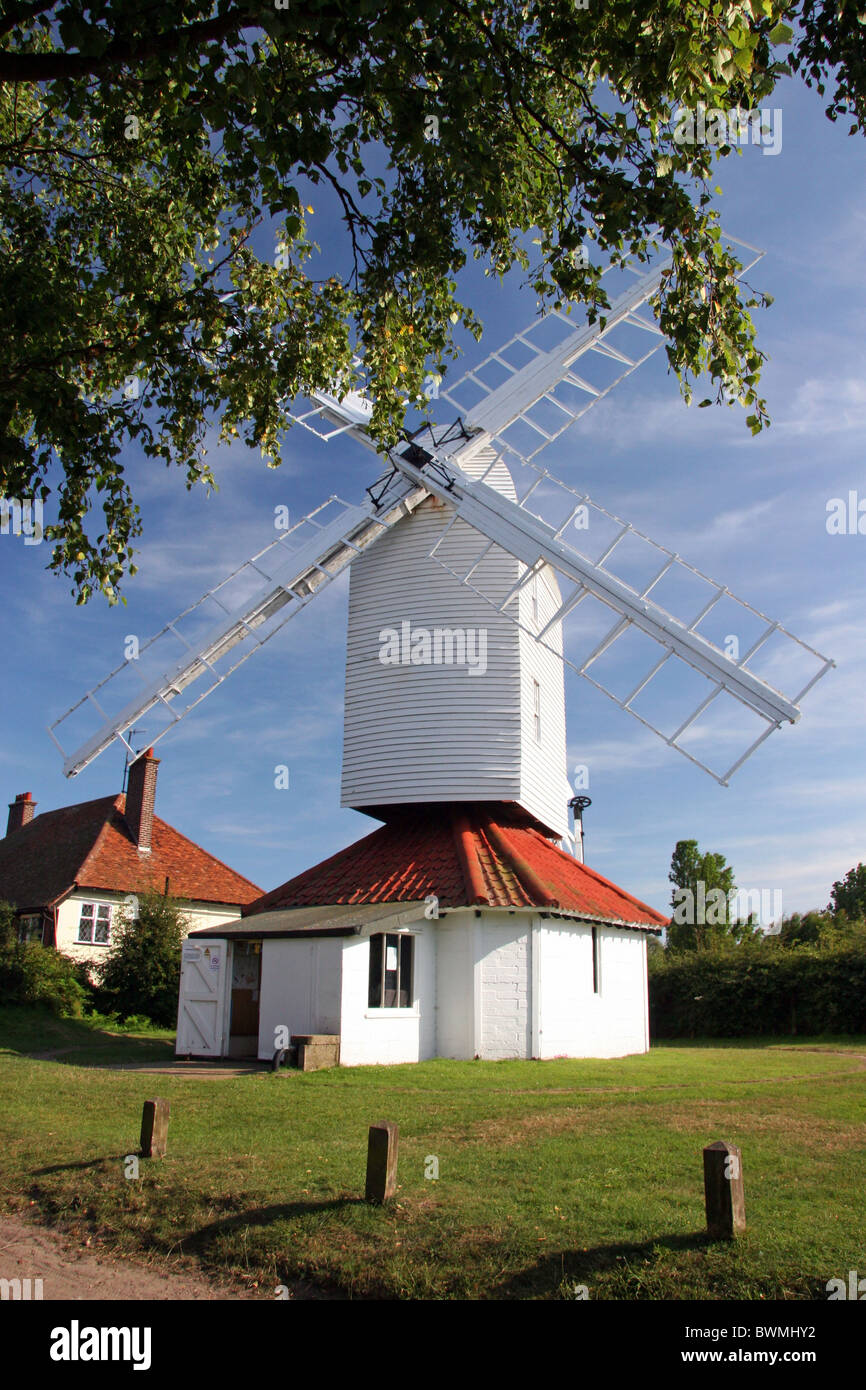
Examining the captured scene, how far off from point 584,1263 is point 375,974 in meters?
11.7

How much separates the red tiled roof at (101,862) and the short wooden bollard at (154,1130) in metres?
19.6

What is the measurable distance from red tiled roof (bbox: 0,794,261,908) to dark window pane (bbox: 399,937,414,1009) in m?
13.5

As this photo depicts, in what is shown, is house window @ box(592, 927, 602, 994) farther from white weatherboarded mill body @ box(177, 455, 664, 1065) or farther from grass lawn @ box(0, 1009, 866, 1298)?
grass lawn @ box(0, 1009, 866, 1298)

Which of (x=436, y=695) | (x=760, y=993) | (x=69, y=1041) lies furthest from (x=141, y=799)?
(x=760, y=993)

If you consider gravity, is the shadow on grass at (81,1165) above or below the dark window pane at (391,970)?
below

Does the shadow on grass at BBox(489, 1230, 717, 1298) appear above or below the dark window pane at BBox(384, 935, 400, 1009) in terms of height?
below

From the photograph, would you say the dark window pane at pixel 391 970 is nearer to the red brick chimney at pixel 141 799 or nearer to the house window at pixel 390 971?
the house window at pixel 390 971

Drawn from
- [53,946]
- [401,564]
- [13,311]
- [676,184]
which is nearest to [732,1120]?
[676,184]

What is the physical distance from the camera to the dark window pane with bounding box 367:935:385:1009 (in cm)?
1733

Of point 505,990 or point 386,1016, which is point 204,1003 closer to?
point 386,1016

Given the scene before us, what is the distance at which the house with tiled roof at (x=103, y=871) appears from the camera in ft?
91.0

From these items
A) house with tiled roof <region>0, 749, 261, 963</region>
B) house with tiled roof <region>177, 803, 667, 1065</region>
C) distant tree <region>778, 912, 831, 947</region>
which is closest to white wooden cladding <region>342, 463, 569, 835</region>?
house with tiled roof <region>177, 803, 667, 1065</region>

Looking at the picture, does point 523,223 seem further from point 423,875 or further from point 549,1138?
point 423,875

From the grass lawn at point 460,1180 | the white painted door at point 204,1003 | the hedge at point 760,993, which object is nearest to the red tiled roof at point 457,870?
the white painted door at point 204,1003
